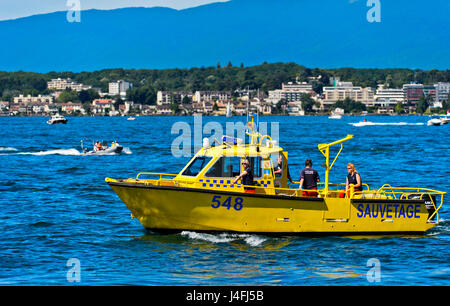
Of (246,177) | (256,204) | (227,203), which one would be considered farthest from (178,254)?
(246,177)

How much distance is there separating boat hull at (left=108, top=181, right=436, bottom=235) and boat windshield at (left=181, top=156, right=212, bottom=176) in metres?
1.07

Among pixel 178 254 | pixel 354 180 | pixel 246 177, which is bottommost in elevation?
pixel 178 254

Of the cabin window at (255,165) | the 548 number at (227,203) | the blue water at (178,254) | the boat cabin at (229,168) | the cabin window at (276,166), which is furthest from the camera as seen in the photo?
the cabin window at (276,166)

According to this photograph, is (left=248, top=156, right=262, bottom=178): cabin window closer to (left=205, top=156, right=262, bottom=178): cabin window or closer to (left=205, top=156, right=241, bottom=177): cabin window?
(left=205, top=156, right=262, bottom=178): cabin window

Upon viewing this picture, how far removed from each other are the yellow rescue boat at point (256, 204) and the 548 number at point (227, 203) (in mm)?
26

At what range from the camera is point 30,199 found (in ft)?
96.3

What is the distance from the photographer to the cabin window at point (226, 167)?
1975 centimetres

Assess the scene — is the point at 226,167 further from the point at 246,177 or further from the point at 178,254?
the point at 178,254

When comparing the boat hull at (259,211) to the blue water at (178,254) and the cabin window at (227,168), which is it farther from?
the cabin window at (227,168)

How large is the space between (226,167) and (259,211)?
1570 mm

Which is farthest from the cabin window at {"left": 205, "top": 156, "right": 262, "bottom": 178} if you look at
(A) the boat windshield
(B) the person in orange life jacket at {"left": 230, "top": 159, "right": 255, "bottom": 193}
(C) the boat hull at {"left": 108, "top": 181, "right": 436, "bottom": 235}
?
(C) the boat hull at {"left": 108, "top": 181, "right": 436, "bottom": 235}

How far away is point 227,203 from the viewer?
62.5 ft

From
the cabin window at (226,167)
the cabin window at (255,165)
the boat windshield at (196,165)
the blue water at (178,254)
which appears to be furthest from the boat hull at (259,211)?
the cabin window at (255,165)

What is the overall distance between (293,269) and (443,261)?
3.90 m
